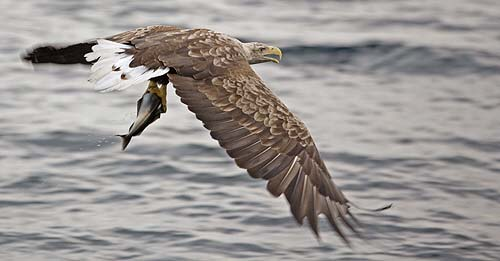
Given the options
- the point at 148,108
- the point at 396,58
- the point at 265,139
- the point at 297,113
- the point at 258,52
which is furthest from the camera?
the point at 396,58

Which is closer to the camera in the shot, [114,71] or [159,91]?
[114,71]

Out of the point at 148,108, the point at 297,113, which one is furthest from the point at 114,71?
the point at 297,113

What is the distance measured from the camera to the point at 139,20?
40.7 ft

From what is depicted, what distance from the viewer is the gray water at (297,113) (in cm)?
859

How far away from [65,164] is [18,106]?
1.09m

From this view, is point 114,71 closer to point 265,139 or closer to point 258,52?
point 265,139

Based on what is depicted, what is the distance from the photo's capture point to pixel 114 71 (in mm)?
7062

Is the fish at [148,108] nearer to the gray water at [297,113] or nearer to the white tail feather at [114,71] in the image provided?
the white tail feather at [114,71]

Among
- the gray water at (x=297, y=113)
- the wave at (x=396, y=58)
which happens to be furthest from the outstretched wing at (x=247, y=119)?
the wave at (x=396, y=58)

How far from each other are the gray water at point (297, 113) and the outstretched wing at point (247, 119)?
5.00 feet

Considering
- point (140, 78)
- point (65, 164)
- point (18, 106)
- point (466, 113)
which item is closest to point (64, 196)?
point (65, 164)

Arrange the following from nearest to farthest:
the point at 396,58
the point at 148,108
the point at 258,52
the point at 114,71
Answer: the point at 114,71, the point at 148,108, the point at 258,52, the point at 396,58

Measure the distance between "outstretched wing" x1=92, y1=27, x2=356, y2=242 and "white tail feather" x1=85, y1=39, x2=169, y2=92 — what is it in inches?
1.7

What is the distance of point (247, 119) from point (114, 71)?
2.45ft
